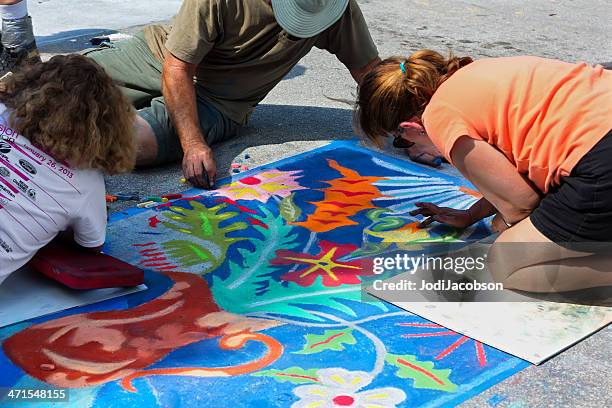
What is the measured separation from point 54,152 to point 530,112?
4.29 ft

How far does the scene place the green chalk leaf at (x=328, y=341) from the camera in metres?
2.17

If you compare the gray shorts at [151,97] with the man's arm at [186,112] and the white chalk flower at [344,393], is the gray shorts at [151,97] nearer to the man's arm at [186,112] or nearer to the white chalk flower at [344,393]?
the man's arm at [186,112]

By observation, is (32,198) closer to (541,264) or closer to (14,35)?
(541,264)

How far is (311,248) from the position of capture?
2.77 metres

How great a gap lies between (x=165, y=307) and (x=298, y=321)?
1.26 ft

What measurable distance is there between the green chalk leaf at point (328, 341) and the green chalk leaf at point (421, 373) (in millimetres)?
132

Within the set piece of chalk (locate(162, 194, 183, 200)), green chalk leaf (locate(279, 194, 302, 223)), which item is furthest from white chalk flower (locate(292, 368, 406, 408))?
piece of chalk (locate(162, 194, 183, 200))

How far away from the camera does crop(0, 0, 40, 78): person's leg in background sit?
3.78 m

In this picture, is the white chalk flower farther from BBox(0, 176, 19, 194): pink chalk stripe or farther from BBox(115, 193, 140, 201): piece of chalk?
BBox(115, 193, 140, 201): piece of chalk

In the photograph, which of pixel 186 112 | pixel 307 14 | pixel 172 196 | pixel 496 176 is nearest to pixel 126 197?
pixel 172 196

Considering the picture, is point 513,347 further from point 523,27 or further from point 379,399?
point 523,27

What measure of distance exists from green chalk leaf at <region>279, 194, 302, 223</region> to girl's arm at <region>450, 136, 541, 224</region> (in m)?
0.81

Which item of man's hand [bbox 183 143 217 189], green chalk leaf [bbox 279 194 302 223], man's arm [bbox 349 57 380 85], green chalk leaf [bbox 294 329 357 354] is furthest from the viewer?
man's arm [bbox 349 57 380 85]

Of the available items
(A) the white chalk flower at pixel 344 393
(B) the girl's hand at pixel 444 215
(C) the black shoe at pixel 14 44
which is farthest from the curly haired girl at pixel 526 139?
(C) the black shoe at pixel 14 44
